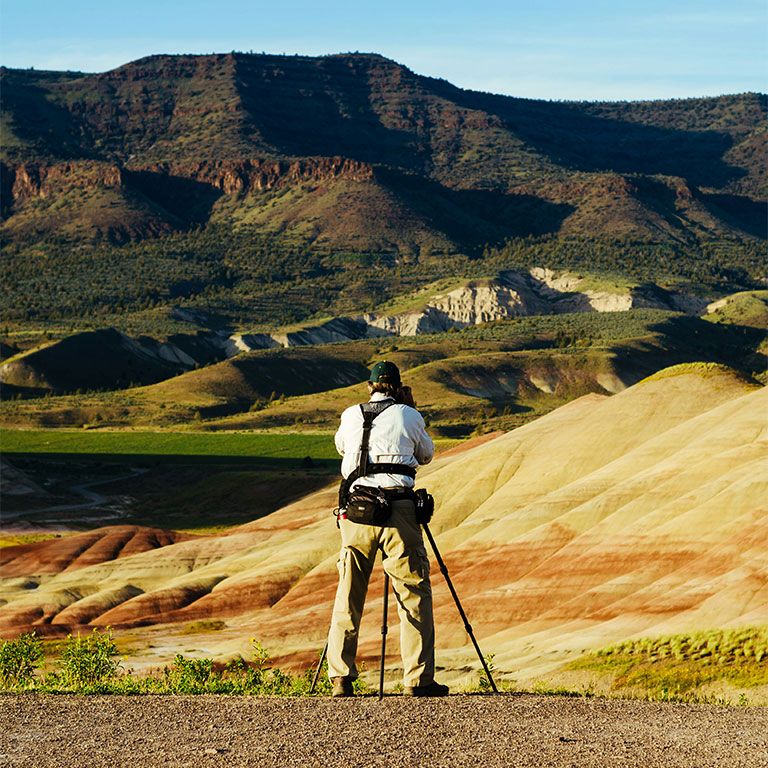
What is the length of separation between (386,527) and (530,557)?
37.3m

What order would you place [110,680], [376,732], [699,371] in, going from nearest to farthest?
[376,732] → [110,680] → [699,371]

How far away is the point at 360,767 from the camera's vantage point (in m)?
12.4

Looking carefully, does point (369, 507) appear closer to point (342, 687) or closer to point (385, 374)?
point (385, 374)

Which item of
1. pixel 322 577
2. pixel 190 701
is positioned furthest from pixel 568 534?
pixel 190 701

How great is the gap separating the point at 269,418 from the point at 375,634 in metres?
126

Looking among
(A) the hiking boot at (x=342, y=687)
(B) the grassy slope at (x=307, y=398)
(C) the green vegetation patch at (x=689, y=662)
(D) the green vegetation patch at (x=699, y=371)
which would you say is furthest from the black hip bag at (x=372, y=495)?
(B) the grassy slope at (x=307, y=398)

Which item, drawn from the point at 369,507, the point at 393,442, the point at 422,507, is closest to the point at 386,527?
the point at 369,507

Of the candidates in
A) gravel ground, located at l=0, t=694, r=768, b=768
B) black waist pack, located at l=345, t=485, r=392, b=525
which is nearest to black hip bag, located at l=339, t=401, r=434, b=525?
black waist pack, located at l=345, t=485, r=392, b=525

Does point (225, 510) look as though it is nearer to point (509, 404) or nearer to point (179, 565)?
point (179, 565)

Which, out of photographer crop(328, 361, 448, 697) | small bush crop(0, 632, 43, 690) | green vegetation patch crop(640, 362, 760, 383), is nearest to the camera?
photographer crop(328, 361, 448, 697)

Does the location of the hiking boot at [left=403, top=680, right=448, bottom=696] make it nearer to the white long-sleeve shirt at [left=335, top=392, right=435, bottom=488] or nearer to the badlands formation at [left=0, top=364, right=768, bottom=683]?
the white long-sleeve shirt at [left=335, top=392, right=435, bottom=488]

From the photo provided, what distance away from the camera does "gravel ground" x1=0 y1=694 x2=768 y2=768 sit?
1274 cm

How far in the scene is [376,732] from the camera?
44.6 feet

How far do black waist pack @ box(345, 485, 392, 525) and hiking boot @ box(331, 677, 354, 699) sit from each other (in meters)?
1.78
